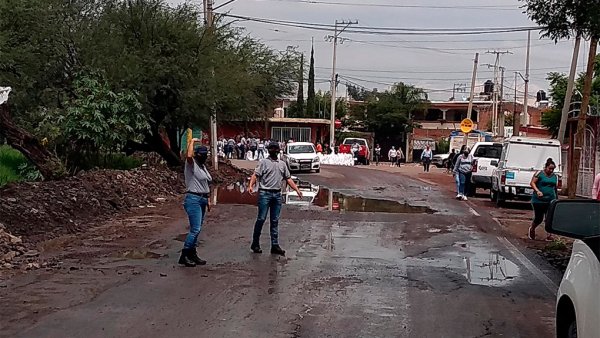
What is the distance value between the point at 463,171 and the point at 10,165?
14235mm

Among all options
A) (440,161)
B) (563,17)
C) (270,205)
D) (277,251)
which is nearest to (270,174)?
(270,205)

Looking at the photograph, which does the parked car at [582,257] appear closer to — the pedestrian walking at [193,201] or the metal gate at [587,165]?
the pedestrian walking at [193,201]

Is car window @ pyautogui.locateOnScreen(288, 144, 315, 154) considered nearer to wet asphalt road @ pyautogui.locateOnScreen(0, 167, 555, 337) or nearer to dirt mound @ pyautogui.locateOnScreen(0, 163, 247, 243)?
dirt mound @ pyautogui.locateOnScreen(0, 163, 247, 243)

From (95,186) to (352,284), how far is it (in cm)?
1077

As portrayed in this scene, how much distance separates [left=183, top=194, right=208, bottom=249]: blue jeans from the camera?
1195cm

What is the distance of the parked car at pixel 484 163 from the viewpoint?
29875 millimetres

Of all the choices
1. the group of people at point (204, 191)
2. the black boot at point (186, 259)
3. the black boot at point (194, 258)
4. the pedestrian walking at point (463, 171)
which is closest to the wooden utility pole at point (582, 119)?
the pedestrian walking at point (463, 171)

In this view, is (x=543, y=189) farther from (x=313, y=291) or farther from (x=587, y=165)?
(x=587, y=165)

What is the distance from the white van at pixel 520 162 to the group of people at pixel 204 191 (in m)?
13.5

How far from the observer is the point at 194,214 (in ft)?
39.5

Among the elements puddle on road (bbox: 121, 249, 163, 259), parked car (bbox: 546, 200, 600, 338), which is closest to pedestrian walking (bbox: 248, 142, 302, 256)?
puddle on road (bbox: 121, 249, 163, 259)

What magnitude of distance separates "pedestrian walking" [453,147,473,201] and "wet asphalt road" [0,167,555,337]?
33.0ft

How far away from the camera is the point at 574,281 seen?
513cm

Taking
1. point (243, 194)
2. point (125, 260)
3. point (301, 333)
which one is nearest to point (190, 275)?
point (125, 260)
